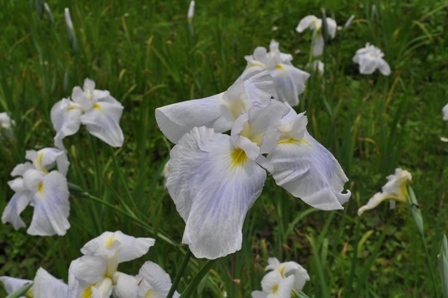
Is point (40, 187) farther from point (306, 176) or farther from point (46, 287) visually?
point (306, 176)

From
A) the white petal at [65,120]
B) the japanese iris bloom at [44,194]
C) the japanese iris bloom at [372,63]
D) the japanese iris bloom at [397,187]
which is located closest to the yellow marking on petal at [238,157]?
the japanese iris bloom at [397,187]

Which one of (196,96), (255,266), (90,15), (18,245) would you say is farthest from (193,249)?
(90,15)

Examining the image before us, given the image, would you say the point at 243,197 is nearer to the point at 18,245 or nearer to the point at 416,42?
the point at 18,245

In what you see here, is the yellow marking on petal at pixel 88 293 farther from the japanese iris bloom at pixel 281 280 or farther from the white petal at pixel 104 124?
the white petal at pixel 104 124

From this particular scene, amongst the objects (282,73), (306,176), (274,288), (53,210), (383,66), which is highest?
(306,176)

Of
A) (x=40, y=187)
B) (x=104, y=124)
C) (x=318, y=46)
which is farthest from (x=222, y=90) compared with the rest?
(x=40, y=187)

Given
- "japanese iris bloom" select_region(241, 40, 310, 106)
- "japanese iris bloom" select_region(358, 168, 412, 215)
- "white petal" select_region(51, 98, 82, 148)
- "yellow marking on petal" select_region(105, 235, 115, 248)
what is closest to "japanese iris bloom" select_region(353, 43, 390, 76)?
"japanese iris bloom" select_region(241, 40, 310, 106)
